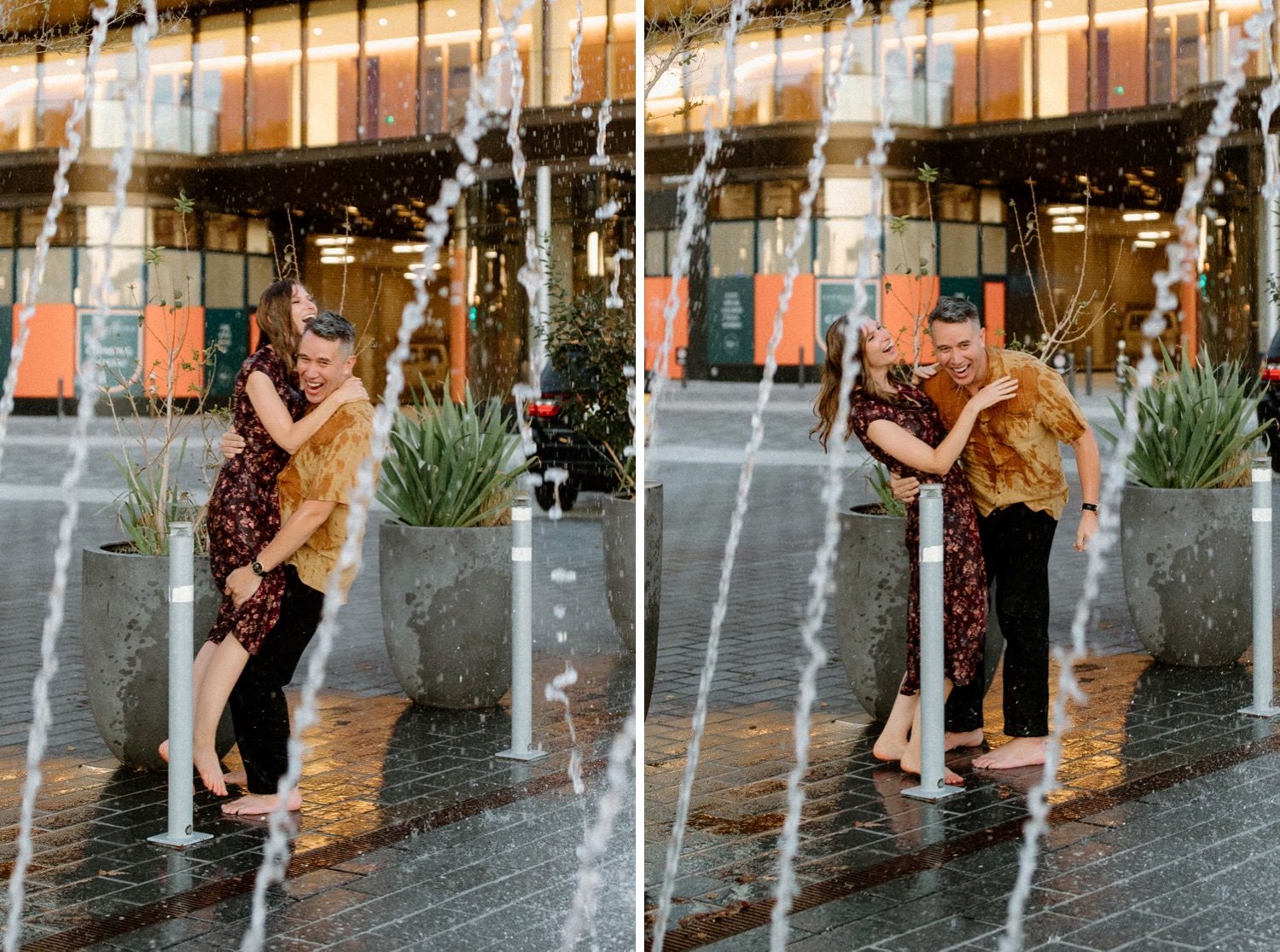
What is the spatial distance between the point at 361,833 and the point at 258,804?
15.7 inches

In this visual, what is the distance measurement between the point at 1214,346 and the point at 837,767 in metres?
10.4

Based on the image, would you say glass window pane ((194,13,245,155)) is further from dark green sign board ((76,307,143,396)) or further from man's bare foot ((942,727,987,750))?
man's bare foot ((942,727,987,750))

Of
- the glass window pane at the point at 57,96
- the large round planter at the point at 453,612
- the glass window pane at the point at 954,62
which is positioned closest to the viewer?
the large round planter at the point at 453,612

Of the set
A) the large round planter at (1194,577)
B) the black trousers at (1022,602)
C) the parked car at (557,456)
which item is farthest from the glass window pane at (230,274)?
the black trousers at (1022,602)

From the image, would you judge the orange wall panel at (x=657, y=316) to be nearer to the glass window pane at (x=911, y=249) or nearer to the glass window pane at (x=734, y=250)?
the glass window pane at (x=734, y=250)

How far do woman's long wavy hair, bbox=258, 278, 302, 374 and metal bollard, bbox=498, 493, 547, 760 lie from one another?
912 mm

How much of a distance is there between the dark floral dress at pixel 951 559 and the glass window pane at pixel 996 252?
2749 millimetres

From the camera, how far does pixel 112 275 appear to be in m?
25.9

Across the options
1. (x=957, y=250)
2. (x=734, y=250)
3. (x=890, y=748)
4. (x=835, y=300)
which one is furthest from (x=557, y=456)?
(x=890, y=748)

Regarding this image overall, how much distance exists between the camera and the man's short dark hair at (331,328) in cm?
506

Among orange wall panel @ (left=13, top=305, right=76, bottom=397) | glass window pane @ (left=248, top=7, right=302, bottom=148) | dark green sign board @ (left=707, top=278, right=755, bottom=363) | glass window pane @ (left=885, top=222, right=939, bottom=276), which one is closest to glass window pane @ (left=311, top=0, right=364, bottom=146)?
glass window pane @ (left=248, top=7, right=302, bottom=148)

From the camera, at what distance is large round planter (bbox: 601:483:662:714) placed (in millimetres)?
7555

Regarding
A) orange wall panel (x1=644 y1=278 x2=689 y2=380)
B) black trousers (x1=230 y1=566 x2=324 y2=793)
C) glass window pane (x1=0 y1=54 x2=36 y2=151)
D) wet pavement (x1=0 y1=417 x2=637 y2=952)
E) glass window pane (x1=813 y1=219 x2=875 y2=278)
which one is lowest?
wet pavement (x1=0 y1=417 x2=637 y2=952)

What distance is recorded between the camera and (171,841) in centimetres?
480
